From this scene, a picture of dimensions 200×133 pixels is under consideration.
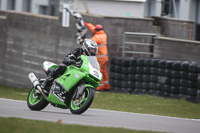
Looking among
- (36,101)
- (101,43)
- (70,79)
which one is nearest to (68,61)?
(70,79)

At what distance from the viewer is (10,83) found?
21016 mm

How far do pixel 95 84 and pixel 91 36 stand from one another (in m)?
7.27

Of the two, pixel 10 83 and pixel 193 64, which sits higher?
pixel 193 64

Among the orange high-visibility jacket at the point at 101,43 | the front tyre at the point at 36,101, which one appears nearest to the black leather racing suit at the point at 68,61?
the front tyre at the point at 36,101

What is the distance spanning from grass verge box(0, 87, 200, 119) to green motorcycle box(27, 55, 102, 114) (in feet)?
8.21

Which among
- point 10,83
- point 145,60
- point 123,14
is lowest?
point 10,83

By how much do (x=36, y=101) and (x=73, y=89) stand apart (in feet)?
3.43

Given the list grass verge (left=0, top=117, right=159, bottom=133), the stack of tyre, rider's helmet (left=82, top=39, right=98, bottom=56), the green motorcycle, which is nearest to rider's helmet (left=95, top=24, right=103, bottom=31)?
the stack of tyre

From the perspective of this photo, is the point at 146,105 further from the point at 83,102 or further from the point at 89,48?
the point at 83,102

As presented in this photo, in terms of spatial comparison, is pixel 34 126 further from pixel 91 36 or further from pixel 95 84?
pixel 91 36

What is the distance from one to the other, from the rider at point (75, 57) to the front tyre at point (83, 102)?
28.7 inches

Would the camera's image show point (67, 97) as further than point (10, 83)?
No

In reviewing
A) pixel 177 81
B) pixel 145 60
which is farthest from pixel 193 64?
pixel 145 60

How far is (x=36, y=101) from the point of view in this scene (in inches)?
436
